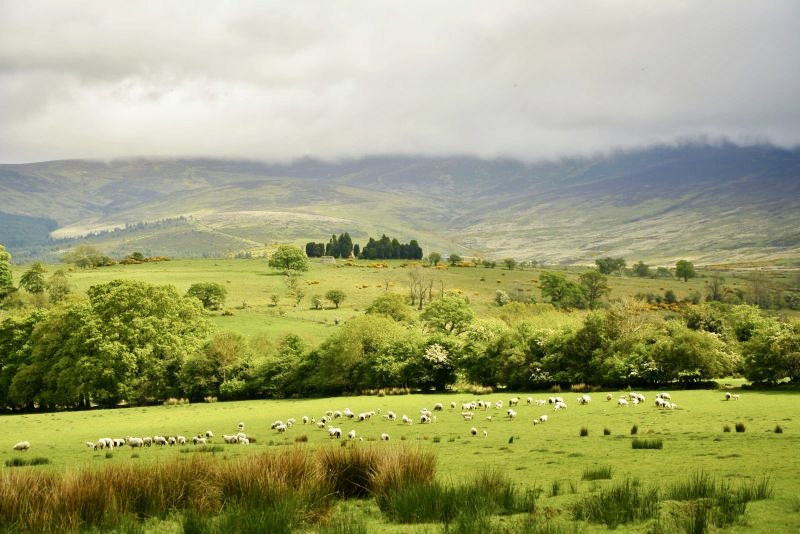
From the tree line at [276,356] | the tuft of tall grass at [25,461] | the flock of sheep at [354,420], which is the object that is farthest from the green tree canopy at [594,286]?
the tuft of tall grass at [25,461]

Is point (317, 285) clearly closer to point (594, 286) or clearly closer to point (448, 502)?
point (594, 286)

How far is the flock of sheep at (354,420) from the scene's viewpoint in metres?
29.5

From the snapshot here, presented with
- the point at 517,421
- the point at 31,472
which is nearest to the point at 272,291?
the point at 517,421

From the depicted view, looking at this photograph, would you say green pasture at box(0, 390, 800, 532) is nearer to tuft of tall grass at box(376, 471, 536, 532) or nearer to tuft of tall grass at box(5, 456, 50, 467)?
tuft of tall grass at box(376, 471, 536, 532)

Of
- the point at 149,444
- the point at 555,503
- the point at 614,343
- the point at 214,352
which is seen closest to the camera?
the point at 555,503

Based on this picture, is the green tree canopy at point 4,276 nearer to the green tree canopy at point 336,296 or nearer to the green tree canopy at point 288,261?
the green tree canopy at point 336,296

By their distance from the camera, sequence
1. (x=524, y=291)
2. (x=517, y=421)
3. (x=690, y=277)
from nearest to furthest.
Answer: (x=517, y=421) → (x=524, y=291) → (x=690, y=277)

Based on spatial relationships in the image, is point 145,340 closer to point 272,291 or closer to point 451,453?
point 451,453

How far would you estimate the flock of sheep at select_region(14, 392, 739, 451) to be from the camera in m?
29.5

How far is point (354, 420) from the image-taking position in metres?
37.9

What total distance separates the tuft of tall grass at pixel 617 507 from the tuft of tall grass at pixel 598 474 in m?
3.23

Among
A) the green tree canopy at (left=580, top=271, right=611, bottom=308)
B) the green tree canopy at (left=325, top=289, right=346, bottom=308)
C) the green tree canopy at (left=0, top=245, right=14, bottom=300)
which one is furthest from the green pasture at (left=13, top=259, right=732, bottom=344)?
the green tree canopy at (left=0, top=245, right=14, bottom=300)

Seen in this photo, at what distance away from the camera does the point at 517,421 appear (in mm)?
34281

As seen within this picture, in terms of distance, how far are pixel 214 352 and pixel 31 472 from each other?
49.0 metres
